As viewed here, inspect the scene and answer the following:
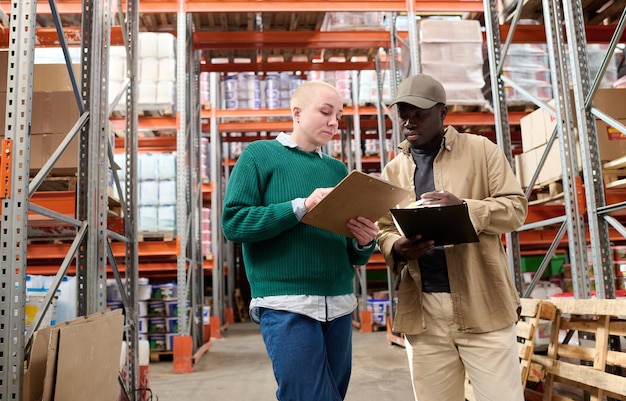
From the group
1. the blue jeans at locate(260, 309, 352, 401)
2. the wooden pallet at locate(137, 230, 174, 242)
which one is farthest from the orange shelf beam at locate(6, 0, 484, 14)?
the blue jeans at locate(260, 309, 352, 401)

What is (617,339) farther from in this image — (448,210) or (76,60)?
Answer: (76,60)

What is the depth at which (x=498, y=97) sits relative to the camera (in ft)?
18.4

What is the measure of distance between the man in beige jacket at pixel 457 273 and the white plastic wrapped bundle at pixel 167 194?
561cm

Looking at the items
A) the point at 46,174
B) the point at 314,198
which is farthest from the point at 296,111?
the point at 46,174

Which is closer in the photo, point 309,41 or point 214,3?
point 214,3

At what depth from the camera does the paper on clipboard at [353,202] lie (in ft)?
6.53

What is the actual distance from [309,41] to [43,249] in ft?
16.1

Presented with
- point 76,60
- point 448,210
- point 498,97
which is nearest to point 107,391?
point 448,210

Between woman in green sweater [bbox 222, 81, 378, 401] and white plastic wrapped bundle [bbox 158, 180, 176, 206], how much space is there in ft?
18.8

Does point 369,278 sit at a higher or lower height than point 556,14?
lower

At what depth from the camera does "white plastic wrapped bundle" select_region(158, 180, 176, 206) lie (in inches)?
306

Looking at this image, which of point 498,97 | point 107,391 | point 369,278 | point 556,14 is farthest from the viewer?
point 369,278

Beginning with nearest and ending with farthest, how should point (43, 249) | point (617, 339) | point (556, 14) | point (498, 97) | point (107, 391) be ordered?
1. point (107, 391)
2. point (617, 339)
3. point (556, 14)
4. point (498, 97)
5. point (43, 249)

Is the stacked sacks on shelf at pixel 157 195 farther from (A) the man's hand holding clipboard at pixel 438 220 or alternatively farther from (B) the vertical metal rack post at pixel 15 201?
(A) the man's hand holding clipboard at pixel 438 220
